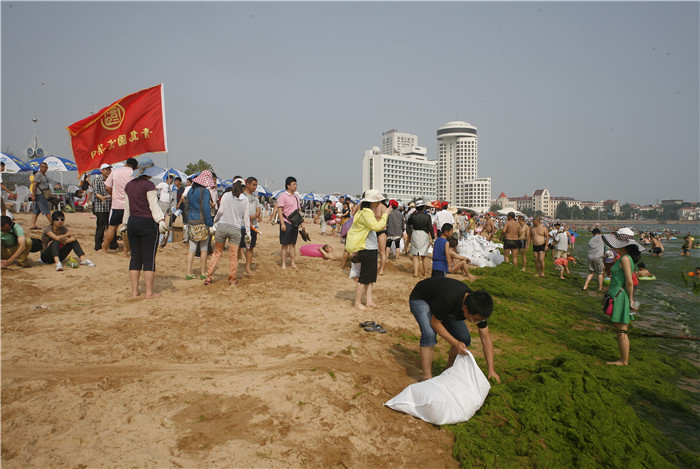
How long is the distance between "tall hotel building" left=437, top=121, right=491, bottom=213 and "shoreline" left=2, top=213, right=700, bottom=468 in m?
153

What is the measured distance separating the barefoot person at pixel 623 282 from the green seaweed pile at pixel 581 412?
1.74 feet

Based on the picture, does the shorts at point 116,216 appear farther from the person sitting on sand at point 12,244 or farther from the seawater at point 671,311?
the seawater at point 671,311

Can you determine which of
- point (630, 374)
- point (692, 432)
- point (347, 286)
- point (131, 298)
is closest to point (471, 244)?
point (347, 286)

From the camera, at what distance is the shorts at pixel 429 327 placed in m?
3.76

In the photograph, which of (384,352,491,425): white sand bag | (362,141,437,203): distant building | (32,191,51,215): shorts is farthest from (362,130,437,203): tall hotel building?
(384,352,491,425): white sand bag

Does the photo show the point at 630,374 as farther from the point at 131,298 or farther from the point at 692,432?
the point at 131,298

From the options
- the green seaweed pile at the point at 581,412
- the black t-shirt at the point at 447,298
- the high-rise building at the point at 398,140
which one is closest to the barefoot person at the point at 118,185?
the black t-shirt at the point at 447,298

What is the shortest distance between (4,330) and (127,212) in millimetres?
2190

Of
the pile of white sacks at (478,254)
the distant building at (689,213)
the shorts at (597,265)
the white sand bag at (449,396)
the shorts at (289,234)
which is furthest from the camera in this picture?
the distant building at (689,213)

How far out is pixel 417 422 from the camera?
3268 mm

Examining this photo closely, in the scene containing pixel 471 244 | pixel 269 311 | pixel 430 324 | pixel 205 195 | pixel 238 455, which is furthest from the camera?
pixel 471 244

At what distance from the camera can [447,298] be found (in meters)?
3.48

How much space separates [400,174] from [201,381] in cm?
13482

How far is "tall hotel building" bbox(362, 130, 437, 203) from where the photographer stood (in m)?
129
